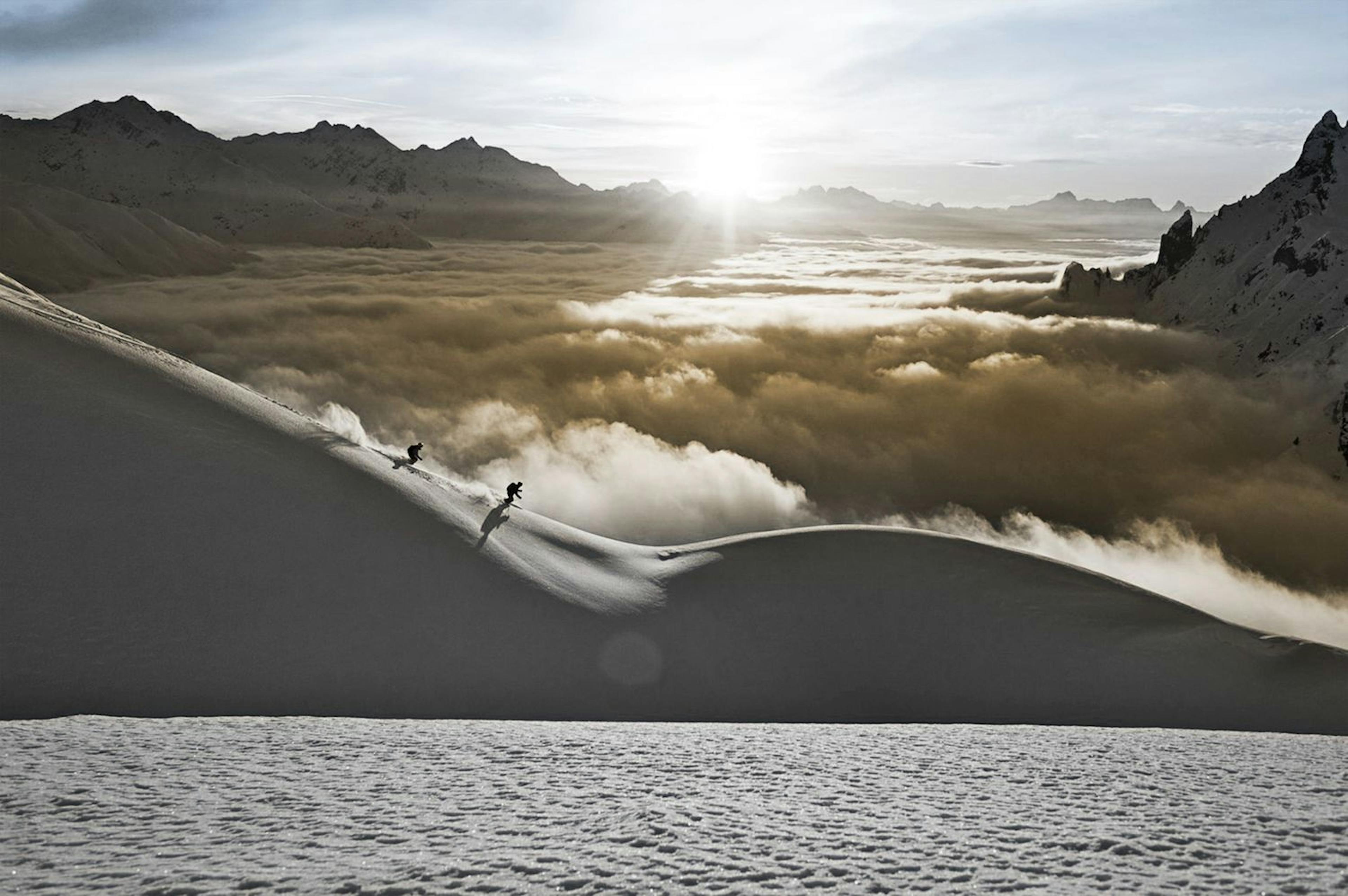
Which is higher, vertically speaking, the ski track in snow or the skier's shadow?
the skier's shadow

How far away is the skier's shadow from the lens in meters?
33.6

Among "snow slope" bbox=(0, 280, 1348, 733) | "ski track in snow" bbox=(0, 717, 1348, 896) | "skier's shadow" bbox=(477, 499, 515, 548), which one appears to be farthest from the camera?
"skier's shadow" bbox=(477, 499, 515, 548)

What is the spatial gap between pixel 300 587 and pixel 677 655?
12.8 m

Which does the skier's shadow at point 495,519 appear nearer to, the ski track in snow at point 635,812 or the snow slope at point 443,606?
the snow slope at point 443,606

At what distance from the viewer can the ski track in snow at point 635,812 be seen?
36.3 ft

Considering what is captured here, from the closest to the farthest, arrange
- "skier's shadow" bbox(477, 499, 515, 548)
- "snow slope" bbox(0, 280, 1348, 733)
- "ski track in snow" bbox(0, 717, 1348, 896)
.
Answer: "ski track in snow" bbox(0, 717, 1348, 896)
"snow slope" bbox(0, 280, 1348, 733)
"skier's shadow" bbox(477, 499, 515, 548)

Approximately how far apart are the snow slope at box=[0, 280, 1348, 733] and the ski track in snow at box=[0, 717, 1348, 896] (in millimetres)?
5672

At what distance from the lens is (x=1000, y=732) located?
68.3 ft

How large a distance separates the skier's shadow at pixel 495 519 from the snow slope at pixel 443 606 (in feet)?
0.47

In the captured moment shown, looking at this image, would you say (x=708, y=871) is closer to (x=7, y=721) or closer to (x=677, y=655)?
(x=7, y=721)

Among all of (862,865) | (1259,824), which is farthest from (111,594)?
(1259,824)

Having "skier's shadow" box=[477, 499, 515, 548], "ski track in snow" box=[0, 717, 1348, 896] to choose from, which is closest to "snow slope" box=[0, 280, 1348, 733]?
"skier's shadow" box=[477, 499, 515, 548]

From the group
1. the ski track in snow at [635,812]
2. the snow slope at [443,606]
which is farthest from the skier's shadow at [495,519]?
the ski track in snow at [635,812]

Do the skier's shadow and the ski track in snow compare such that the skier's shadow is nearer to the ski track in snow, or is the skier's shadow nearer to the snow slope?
the snow slope
